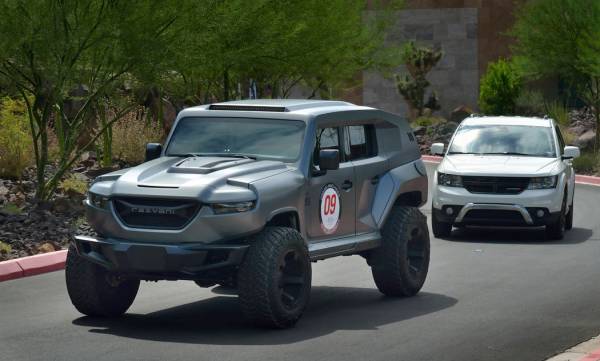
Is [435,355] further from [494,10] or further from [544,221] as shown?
[494,10]

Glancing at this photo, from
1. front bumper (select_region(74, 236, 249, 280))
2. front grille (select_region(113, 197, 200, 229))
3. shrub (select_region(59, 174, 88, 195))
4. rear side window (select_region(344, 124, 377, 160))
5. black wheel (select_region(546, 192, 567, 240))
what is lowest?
black wheel (select_region(546, 192, 567, 240))

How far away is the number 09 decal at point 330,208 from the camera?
13258mm

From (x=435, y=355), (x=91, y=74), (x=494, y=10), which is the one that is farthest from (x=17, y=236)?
(x=494, y=10)

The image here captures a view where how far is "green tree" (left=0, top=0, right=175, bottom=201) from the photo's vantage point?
19.3 meters

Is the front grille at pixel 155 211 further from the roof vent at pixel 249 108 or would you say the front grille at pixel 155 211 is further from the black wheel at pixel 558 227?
the black wheel at pixel 558 227

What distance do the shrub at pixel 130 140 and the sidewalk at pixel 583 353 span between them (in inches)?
763

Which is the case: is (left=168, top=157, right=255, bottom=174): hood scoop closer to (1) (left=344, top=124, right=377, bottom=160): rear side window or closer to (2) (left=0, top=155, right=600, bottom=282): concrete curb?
(1) (left=344, top=124, right=377, bottom=160): rear side window

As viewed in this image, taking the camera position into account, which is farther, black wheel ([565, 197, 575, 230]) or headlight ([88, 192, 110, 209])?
black wheel ([565, 197, 575, 230])

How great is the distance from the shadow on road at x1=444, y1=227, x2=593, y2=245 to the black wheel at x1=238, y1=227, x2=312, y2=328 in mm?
8485

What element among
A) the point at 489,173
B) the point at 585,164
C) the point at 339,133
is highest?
the point at 339,133

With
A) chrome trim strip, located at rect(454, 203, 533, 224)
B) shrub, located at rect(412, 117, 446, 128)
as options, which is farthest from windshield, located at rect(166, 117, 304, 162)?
shrub, located at rect(412, 117, 446, 128)

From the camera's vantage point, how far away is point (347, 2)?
36.7 m

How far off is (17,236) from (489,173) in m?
6.76

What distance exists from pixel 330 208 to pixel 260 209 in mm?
1398
